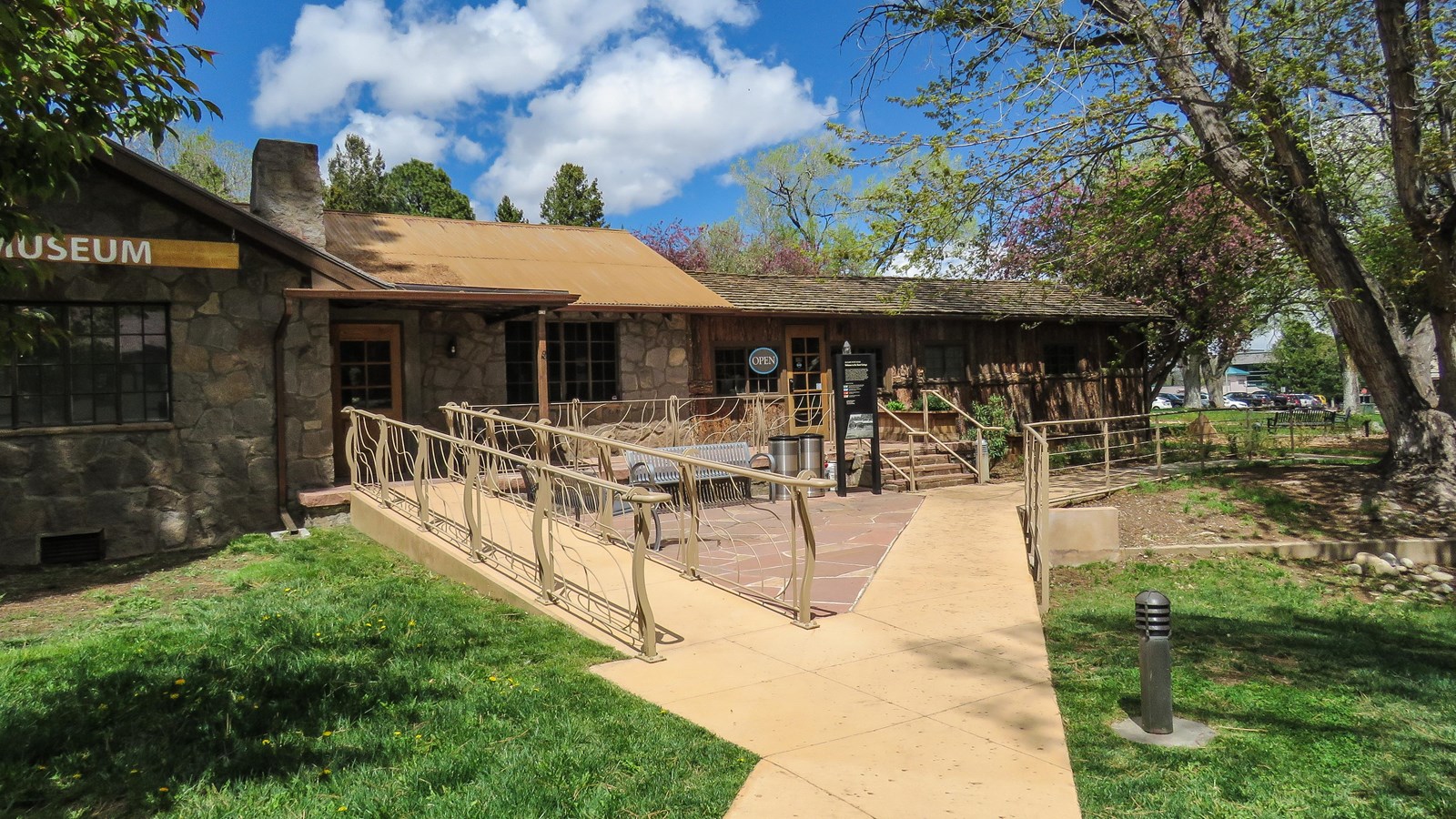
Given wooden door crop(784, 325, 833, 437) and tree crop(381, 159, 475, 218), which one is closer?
wooden door crop(784, 325, 833, 437)

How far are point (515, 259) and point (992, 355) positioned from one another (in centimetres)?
1085

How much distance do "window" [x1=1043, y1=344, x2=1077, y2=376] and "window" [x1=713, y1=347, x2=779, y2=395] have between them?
8135 millimetres

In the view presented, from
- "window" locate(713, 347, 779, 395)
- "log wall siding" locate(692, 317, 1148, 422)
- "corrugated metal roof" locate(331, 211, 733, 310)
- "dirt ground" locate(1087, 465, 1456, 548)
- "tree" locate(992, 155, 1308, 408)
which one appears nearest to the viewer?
"dirt ground" locate(1087, 465, 1456, 548)

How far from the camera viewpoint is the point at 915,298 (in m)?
19.6

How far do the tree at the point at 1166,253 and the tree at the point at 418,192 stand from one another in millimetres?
21334

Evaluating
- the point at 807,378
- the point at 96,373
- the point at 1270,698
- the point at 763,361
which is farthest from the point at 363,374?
Answer: the point at 1270,698

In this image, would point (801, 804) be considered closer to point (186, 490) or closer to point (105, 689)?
point (105, 689)

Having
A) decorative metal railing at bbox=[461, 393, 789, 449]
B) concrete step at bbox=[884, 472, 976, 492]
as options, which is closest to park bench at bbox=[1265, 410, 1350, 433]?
concrete step at bbox=[884, 472, 976, 492]

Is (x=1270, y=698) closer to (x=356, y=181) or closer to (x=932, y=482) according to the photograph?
(x=932, y=482)

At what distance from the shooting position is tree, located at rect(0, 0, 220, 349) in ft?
12.2

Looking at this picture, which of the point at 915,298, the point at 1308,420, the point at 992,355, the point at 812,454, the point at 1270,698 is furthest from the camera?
the point at 1308,420

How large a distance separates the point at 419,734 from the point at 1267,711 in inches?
175

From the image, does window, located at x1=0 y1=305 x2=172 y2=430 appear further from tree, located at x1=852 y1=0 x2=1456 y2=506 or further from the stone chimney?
tree, located at x1=852 y1=0 x2=1456 y2=506

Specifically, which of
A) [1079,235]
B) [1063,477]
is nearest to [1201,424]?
[1063,477]
